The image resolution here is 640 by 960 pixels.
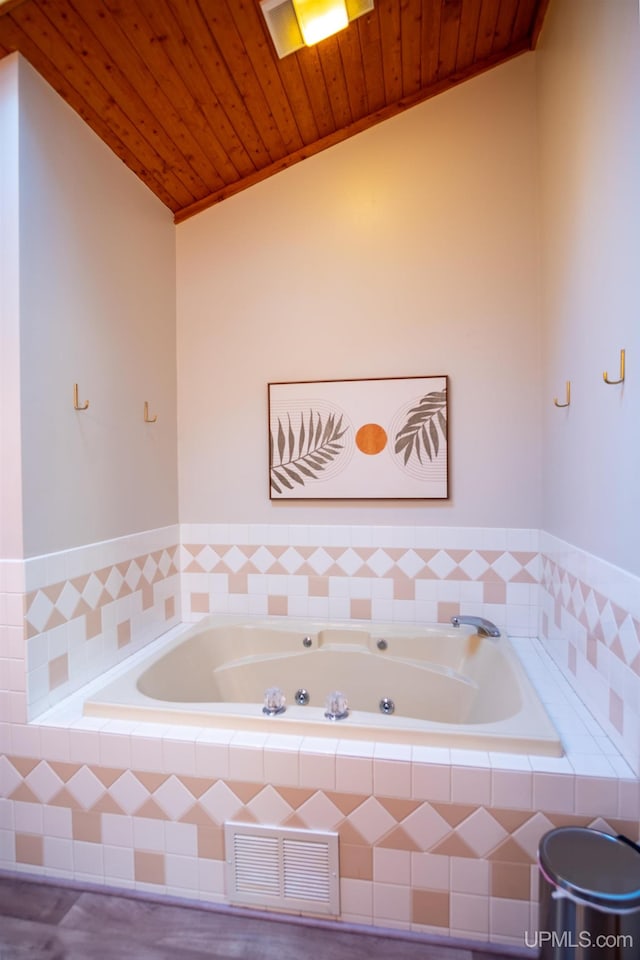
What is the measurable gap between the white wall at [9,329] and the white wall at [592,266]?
5.87 feet

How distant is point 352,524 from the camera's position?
236 centimetres

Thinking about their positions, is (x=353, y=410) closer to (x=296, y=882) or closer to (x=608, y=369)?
(x=608, y=369)

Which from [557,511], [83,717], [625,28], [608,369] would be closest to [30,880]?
[83,717]

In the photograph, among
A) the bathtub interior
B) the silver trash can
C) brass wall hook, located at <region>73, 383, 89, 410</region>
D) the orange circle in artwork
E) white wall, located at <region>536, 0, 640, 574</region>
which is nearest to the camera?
the silver trash can

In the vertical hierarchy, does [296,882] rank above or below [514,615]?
below

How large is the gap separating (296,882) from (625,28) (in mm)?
2505

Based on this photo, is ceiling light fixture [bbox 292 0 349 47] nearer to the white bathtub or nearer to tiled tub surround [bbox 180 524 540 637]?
tiled tub surround [bbox 180 524 540 637]

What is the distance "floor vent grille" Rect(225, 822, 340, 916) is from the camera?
134cm

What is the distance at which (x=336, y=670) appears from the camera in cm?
220

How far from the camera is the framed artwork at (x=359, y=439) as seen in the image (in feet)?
7.42

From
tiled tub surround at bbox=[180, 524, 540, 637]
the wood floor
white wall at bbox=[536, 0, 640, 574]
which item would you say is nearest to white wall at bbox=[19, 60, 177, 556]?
tiled tub surround at bbox=[180, 524, 540, 637]

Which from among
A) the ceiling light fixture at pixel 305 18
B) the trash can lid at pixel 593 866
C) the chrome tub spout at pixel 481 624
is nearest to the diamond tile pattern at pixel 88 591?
the chrome tub spout at pixel 481 624

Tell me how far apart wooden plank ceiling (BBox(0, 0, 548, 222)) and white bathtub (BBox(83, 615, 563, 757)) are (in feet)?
7.05

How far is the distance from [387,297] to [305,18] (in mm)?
1047
